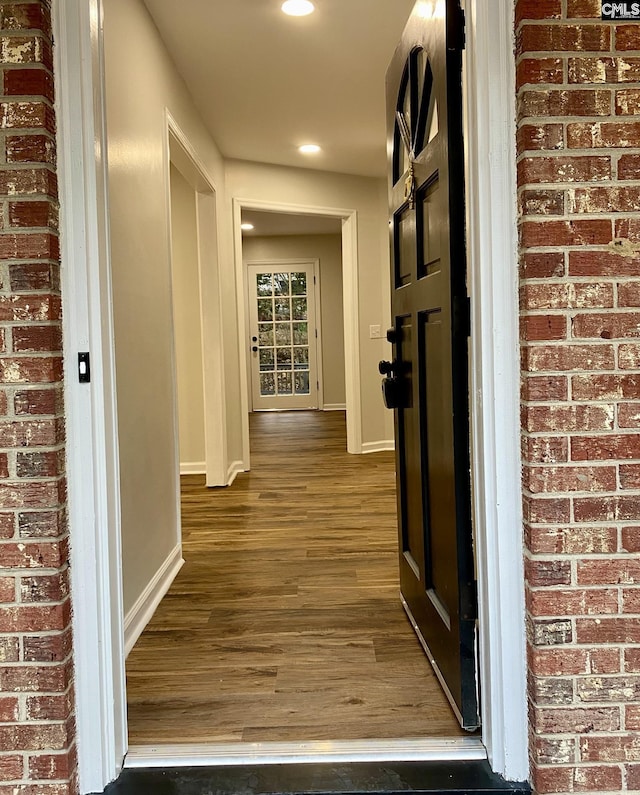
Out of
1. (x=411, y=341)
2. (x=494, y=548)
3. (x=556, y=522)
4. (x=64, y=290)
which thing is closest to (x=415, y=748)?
(x=494, y=548)

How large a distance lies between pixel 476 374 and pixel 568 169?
0.47 metres

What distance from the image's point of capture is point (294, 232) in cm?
917

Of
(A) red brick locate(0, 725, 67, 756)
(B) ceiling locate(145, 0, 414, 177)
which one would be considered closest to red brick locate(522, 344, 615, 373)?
(A) red brick locate(0, 725, 67, 756)

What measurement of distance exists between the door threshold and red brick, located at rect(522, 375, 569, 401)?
2.81 ft

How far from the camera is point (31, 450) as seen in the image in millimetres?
1421

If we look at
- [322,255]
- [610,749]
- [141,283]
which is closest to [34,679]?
[610,749]

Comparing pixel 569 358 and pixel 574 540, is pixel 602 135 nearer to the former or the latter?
pixel 569 358

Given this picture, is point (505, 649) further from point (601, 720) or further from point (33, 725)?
point (33, 725)

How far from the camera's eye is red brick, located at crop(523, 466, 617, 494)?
1.41 m

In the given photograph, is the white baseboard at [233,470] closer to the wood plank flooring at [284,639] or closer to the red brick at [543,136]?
the wood plank flooring at [284,639]

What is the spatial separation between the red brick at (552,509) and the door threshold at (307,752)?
0.61 m

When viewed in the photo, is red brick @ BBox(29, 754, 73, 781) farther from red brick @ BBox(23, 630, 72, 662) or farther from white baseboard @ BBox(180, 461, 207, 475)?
white baseboard @ BBox(180, 461, 207, 475)

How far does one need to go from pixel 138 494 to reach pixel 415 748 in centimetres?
134

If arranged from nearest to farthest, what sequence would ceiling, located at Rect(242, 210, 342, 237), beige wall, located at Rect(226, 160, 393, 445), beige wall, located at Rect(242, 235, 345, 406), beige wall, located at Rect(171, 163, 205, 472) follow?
beige wall, located at Rect(171, 163, 205, 472)
beige wall, located at Rect(226, 160, 393, 445)
ceiling, located at Rect(242, 210, 342, 237)
beige wall, located at Rect(242, 235, 345, 406)
